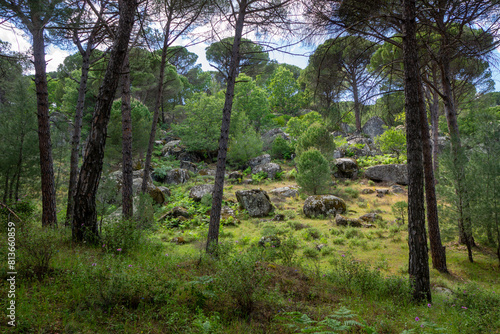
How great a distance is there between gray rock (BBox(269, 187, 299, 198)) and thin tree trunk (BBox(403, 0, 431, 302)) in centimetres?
1218

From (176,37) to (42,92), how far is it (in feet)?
14.1

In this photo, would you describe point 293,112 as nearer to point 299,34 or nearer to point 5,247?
point 299,34

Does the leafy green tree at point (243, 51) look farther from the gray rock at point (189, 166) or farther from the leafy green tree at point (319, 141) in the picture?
the gray rock at point (189, 166)

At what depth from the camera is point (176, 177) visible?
762 inches

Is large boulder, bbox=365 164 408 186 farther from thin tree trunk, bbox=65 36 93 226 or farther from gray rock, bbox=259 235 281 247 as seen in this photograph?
thin tree trunk, bbox=65 36 93 226

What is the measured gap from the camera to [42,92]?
6359 mm

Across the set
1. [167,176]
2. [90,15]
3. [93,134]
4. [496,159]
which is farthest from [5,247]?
[167,176]

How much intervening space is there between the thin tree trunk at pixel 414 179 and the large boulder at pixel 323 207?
8279mm

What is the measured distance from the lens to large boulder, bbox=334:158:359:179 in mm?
19922

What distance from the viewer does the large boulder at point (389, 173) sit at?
58.9 ft

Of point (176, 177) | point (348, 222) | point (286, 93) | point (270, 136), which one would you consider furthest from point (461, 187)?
point (286, 93)

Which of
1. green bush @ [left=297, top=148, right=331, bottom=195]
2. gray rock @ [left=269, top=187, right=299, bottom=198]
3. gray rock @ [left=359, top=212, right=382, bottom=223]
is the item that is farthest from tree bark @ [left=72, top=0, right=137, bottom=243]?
gray rock @ [left=269, top=187, right=299, bottom=198]

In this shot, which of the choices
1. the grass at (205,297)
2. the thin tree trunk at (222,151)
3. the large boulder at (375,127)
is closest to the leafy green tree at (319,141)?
the large boulder at (375,127)

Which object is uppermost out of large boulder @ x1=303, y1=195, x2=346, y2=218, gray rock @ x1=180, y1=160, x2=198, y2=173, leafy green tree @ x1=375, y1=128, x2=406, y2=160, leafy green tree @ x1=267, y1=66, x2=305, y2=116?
leafy green tree @ x1=267, y1=66, x2=305, y2=116
